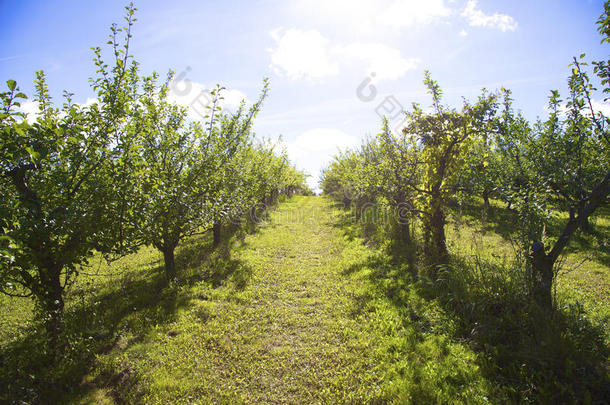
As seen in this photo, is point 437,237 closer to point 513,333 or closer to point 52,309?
point 513,333

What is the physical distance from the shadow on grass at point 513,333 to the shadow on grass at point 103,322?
608 centimetres

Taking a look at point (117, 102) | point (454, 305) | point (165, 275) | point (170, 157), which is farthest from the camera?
point (165, 275)

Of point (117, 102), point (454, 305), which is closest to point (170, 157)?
point (117, 102)

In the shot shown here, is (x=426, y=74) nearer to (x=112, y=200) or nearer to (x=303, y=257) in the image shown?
(x=303, y=257)

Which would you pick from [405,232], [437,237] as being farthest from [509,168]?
[405,232]

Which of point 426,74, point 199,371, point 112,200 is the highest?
point 426,74

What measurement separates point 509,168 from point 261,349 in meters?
8.01

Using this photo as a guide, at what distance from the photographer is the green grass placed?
434cm

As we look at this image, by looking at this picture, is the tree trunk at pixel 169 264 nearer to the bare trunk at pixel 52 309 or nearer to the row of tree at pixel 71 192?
the row of tree at pixel 71 192

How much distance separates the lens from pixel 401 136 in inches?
410

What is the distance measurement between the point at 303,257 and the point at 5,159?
375 inches

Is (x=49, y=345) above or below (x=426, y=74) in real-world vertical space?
below

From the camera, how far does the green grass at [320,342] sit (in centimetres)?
434

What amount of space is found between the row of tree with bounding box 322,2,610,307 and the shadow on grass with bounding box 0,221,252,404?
6.96 metres
